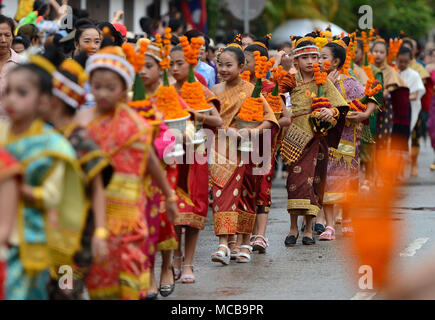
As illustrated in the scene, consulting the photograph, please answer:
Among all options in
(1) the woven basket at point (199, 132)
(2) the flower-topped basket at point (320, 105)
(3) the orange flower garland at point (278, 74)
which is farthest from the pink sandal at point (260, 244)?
(1) the woven basket at point (199, 132)

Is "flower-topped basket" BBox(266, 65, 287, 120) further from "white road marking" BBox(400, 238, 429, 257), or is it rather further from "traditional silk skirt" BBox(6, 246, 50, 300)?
"traditional silk skirt" BBox(6, 246, 50, 300)

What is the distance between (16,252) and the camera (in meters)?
4.93

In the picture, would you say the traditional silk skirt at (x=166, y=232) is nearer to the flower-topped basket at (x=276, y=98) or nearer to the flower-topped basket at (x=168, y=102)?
the flower-topped basket at (x=168, y=102)

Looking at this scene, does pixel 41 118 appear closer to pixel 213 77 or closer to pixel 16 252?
pixel 16 252

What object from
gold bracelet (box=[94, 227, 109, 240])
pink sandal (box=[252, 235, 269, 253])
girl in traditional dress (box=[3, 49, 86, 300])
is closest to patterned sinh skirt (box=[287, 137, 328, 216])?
pink sandal (box=[252, 235, 269, 253])

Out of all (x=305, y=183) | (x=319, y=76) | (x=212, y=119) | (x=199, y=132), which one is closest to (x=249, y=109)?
(x=212, y=119)

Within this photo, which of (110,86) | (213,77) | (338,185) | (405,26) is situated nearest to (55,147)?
(110,86)

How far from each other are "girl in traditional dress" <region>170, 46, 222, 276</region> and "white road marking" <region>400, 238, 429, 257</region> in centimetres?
198

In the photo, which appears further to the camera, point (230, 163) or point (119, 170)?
point (230, 163)

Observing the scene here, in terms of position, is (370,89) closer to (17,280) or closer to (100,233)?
(100,233)

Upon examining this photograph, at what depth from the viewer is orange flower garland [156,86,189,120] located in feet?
24.9

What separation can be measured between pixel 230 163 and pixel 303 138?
1.39 metres

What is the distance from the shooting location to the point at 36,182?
4.86 meters
